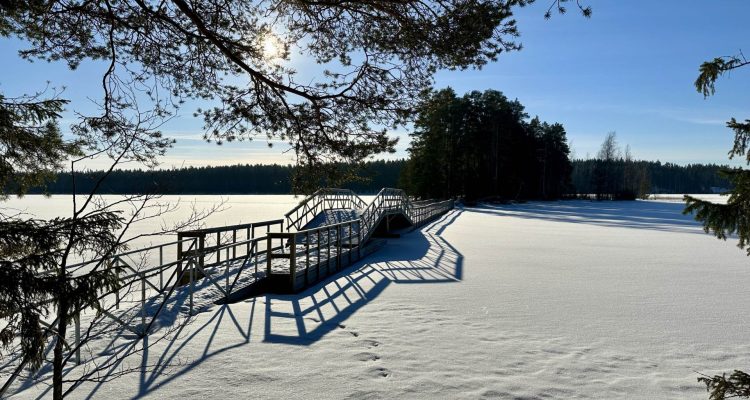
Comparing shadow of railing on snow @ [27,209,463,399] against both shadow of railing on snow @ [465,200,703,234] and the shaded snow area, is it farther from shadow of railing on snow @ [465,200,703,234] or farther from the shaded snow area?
shadow of railing on snow @ [465,200,703,234]

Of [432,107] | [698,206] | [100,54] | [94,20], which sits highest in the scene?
[94,20]

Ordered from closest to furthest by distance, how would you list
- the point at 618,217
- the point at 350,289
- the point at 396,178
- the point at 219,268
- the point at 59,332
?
the point at 59,332 < the point at 350,289 < the point at 219,268 < the point at 618,217 < the point at 396,178

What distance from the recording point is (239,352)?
5.32 meters

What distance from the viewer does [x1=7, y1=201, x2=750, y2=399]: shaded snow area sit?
448 centimetres

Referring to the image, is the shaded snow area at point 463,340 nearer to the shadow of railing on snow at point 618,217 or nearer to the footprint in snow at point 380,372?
the footprint in snow at point 380,372

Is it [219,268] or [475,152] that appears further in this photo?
[475,152]

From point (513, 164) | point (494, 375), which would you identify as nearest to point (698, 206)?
point (494, 375)

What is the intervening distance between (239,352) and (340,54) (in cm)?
446

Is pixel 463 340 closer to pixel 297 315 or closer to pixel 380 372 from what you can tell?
pixel 380 372

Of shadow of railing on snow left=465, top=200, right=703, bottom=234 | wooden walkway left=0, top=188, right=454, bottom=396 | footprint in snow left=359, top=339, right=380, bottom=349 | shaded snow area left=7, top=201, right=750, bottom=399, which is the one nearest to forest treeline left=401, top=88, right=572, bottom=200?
shadow of railing on snow left=465, top=200, right=703, bottom=234

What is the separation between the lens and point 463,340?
599 cm

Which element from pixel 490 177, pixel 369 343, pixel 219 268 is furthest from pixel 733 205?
pixel 490 177

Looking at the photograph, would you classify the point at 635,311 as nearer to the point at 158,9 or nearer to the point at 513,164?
the point at 158,9

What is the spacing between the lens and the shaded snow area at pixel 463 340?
4477 millimetres
